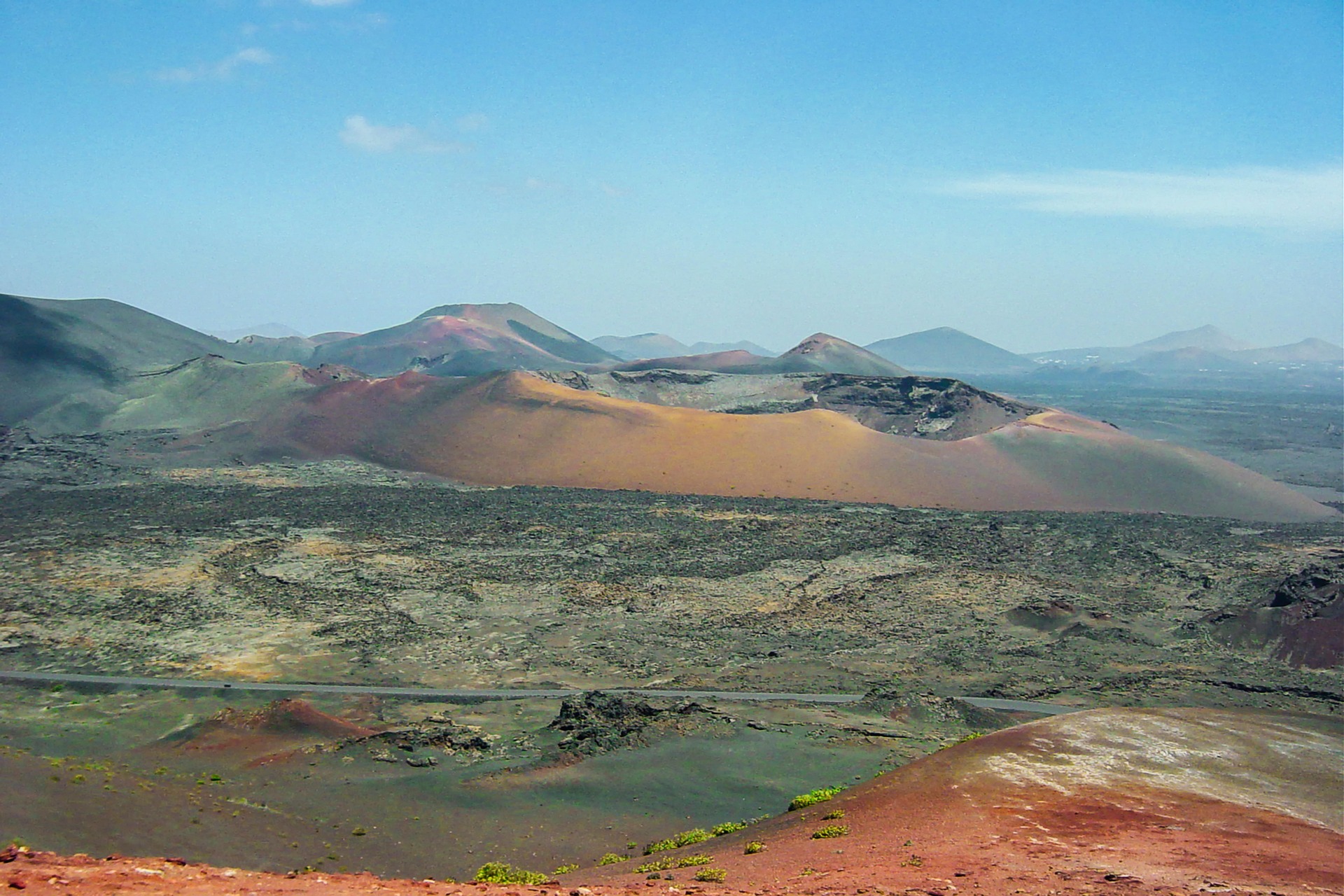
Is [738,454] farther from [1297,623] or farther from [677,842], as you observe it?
[677,842]

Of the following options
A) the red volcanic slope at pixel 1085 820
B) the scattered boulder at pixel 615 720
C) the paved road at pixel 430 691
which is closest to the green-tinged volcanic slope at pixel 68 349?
the paved road at pixel 430 691

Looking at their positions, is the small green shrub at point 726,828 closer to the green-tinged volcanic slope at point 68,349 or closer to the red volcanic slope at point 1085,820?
the red volcanic slope at point 1085,820

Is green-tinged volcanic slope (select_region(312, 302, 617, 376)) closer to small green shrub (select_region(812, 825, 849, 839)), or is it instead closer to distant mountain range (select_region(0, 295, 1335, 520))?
distant mountain range (select_region(0, 295, 1335, 520))

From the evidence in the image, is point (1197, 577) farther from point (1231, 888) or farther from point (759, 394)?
point (759, 394)

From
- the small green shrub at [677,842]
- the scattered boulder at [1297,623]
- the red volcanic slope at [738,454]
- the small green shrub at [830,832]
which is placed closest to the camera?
the small green shrub at [830,832]

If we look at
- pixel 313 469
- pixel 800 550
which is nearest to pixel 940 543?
pixel 800 550

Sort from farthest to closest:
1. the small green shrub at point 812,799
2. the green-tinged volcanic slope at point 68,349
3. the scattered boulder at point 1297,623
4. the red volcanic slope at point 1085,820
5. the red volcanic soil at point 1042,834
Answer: the green-tinged volcanic slope at point 68,349 → the scattered boulder at point 1297,623 → the small green shrub at point 812,799 → the red volcanic slope at point 1085,820 → the red volcanic soil at point 1042,834
